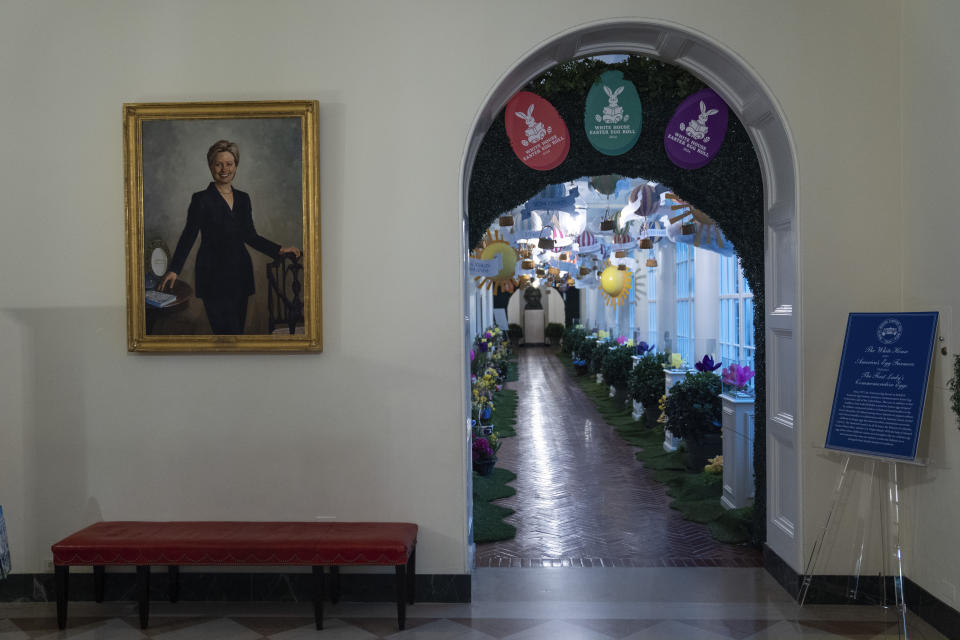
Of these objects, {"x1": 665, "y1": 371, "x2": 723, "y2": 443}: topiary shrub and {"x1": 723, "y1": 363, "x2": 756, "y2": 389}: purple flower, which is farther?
{"x1": 665, "y1": 371, "x2": 723, "y2": 443}: topiary shrub

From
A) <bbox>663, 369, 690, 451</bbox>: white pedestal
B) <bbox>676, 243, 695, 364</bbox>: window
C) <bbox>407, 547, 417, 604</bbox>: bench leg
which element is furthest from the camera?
<bbox>676, 243, 695, 364</bbox>: window

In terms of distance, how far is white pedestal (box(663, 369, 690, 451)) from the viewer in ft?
32.2

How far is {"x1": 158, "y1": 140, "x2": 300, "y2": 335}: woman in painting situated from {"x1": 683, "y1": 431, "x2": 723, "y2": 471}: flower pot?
540 cm

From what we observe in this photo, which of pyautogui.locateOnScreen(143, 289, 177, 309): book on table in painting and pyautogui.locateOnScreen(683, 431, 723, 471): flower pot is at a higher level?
pyautogui.locateOnScreen(143, 289, 177, 309): book on table in painting

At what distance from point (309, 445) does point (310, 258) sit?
3.74ft

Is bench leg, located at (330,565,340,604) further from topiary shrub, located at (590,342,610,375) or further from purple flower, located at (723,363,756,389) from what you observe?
topiary shrub, located at (590,342,610,375)

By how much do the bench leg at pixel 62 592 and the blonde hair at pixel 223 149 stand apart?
96.5 inches

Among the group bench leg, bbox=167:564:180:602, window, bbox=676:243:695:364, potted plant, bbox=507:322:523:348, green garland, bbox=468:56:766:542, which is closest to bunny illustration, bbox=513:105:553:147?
green garland, bbox=468:56:766:542

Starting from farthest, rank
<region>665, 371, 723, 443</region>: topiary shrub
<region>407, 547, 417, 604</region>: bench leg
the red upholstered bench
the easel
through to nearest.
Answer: <region>665, 371, 723, 443</region>: topiary shrub, <region>407, 547, 417, 604</region>: bench leg, the easel, the red upholstered bench

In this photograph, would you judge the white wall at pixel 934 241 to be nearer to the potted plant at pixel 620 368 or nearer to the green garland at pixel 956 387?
the green garland at pixel 956 387

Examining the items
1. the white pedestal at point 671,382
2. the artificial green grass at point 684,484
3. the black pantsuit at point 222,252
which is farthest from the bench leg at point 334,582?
the white pedestal at point 671,382

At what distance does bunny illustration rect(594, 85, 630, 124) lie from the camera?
17.8ft

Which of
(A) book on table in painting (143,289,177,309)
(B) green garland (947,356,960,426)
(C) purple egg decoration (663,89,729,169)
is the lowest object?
(B) green garland (947,356,960,426)

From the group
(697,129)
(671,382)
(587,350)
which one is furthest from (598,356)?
(697,129)
